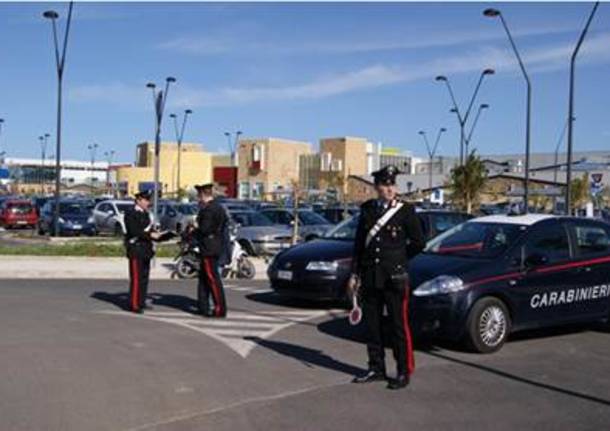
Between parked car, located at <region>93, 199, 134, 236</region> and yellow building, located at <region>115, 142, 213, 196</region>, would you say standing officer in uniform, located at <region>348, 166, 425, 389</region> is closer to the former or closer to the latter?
parked car, located at <region>93, 199, 134, 236</region>

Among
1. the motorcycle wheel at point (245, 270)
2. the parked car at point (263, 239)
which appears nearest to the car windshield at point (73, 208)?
the parked car at point (263, 239)

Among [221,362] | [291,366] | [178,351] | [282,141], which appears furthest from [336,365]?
[282,141]

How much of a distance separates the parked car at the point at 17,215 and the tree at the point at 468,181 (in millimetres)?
20249

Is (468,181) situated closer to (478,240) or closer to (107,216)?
(107,216)

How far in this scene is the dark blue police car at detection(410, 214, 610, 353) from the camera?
9.24 meters

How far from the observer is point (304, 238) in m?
24.3

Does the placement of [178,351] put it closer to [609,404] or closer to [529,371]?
[529,371]

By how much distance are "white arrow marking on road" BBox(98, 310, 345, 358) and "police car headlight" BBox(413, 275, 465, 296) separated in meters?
1.97

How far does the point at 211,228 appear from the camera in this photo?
1189 centimetres

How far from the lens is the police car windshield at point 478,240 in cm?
1007

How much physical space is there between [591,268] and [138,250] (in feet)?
19.9

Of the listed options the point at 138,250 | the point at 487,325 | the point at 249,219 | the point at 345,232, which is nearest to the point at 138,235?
the point at 138,250

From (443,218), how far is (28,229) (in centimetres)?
3164

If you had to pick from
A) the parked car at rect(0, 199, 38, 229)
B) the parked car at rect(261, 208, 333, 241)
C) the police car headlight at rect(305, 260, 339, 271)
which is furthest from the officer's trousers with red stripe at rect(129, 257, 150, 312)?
the parked car at rect(0, 199, 38, 229)
